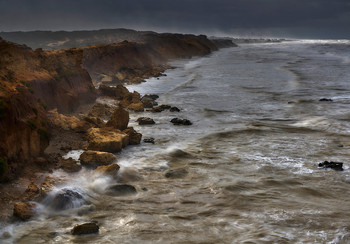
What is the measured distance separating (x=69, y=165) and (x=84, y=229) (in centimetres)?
306

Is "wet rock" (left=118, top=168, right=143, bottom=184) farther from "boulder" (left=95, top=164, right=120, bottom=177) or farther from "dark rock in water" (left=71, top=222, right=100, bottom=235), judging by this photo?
"dark rock in water" (left=71, top=222, right=100, bottom=235)

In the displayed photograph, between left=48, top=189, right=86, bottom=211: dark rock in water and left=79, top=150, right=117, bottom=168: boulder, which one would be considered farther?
left=79, top=150, right=117, bottom=168: boulder

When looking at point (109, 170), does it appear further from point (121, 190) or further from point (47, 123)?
point (47, 123)

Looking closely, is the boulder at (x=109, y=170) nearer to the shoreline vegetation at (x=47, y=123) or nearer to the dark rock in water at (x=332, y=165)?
the shoreline vegetation at (x=47, y=123)

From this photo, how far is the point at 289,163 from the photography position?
9.12m

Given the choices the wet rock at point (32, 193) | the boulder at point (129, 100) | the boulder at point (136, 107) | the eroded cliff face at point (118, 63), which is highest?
the eroded cliff face at point (118, 63)

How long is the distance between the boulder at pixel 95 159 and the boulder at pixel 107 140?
76cm

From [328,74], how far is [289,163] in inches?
999

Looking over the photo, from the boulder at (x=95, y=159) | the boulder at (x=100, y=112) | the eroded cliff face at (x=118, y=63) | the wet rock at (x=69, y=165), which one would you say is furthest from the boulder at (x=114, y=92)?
the wet rock at (x=69, y=165)

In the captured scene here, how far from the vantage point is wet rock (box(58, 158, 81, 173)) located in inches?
332

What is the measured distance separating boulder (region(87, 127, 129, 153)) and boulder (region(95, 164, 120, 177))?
1507mm

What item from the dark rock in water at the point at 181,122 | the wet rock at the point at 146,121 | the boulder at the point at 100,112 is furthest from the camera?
the boulder at the point at 100,112

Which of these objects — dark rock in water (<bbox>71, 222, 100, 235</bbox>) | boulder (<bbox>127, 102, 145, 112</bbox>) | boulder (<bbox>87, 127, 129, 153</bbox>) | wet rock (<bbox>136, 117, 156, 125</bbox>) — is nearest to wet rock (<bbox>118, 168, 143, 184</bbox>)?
boulder (<bbox>87, 127, 129, 153</bbox>)

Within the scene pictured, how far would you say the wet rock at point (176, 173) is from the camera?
27.0ft
